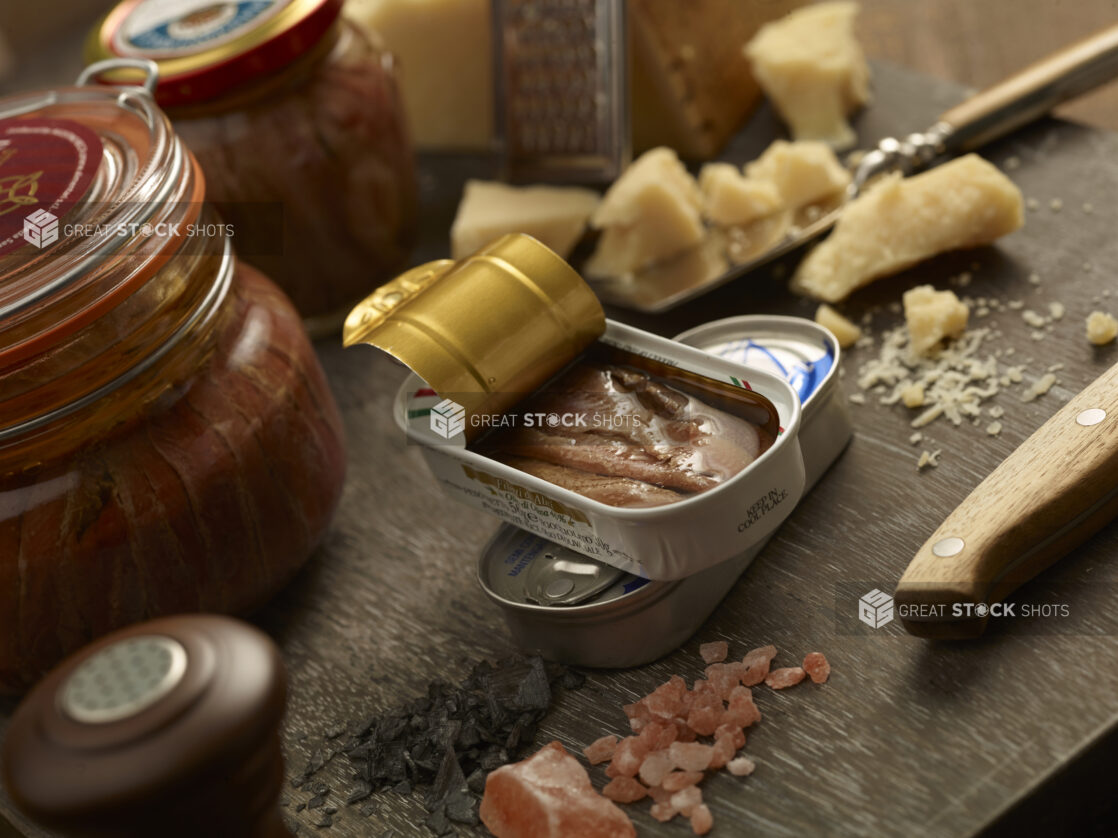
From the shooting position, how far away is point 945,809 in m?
0.81

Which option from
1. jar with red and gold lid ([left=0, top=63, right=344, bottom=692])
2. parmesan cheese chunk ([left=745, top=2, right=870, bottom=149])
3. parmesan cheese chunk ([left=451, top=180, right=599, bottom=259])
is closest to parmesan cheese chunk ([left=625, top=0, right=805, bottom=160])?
parmesan cheese chunk ([left=745, top=2, right=870, bottom=149])

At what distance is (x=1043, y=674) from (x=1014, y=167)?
0.85 meters

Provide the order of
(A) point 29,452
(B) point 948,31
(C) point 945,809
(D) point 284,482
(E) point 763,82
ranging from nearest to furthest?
(C) point 945,809
(A) point 29,452
(D) point 284,482
(E) point 763,82
(B) point 948,31

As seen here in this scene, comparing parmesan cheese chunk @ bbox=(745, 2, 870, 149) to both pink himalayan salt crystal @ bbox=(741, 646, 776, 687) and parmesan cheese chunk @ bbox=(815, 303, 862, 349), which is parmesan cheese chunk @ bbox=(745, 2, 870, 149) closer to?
parmesan cheese chunk @ bbox=(815, 303, 862, 349)

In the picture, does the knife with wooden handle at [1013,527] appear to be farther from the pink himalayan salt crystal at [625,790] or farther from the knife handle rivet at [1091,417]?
the pink himalayan salt crystal at [625,790]

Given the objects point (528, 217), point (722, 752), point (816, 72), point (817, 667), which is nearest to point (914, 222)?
point (816, 72)

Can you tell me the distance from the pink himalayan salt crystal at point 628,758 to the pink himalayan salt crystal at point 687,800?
43mm

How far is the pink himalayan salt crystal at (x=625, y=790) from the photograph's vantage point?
881 mm

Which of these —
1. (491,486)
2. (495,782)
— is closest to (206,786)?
(495,782)

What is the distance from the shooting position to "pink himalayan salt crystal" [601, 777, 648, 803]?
2.89ft

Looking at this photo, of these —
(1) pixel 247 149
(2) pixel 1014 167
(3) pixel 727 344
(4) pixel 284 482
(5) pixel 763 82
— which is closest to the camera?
(4) pixel 284 482

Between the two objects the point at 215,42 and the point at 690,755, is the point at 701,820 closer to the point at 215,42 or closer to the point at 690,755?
the point at 690,755

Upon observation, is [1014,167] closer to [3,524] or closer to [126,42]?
[126,42]

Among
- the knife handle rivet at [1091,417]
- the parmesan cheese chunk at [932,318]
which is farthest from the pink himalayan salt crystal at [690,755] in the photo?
the parmesan cheese chunk at [932,318]
